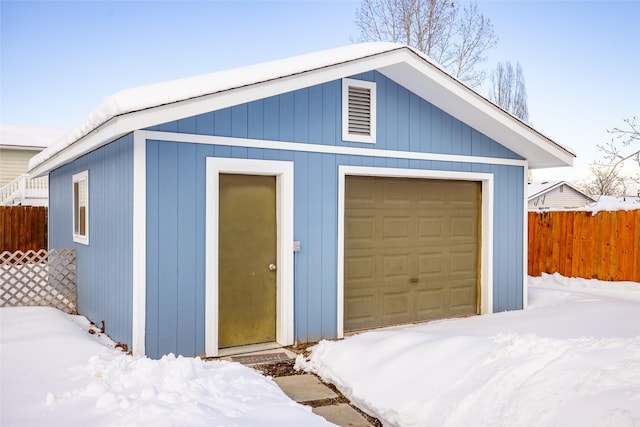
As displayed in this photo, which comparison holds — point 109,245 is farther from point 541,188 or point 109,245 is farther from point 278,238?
point 541,188

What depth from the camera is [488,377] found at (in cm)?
380

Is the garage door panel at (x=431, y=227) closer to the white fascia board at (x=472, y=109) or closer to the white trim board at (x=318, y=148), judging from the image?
the white trim board at (x=318, y=148)

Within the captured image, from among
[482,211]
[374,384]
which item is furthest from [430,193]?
[374,384]

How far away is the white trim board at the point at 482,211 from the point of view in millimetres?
6785

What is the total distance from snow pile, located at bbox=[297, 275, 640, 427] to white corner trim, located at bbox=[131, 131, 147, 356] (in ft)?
6.08

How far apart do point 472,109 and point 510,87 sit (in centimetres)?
2059

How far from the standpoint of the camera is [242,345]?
6.25 meters

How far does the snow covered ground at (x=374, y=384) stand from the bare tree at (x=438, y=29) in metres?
14.8

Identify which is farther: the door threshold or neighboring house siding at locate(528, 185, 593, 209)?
neighboring house siding at locate(528, 185, 593, 209)

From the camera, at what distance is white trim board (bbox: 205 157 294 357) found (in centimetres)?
583

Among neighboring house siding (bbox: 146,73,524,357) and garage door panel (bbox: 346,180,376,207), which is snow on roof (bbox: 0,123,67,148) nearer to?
neighboring house siding (bbox: 146,73,524,357)

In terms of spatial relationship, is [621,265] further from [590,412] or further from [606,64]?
[590,412]

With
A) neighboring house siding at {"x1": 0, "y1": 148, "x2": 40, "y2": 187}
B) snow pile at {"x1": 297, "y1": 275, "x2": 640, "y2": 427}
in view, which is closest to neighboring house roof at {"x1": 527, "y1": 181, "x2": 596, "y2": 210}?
snow pile at {"x1": 297, "y1": 275, "x2": 640, "y2": 427}

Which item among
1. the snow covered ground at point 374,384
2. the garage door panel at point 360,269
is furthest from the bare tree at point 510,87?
the snow covered ground at point 374,384
